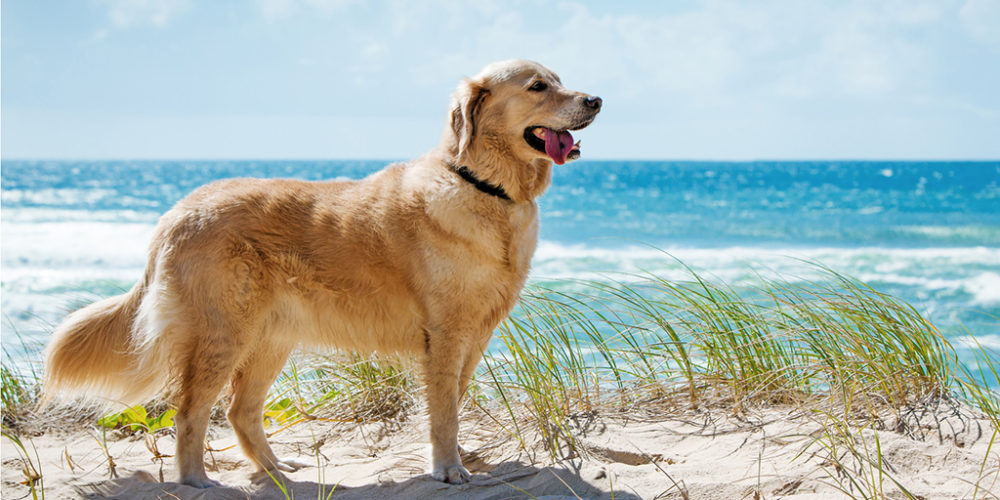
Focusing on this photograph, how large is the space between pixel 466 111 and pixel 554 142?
403mm

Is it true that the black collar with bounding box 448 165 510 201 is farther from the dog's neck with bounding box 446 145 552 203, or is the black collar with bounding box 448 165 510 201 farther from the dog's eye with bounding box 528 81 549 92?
the dog's eye with bounding box 528 81 549 92

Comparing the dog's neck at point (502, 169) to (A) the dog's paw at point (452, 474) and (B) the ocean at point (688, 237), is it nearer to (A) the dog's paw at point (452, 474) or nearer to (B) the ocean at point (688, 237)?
(B) the ocean at point (688, 237)

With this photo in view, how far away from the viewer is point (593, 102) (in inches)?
128

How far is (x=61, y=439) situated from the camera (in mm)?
4441

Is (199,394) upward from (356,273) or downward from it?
downward

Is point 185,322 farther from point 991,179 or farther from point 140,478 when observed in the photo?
point 991,179

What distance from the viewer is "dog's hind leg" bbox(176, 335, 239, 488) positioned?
3299mm

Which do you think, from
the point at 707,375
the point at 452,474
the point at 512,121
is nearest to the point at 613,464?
the point at 452,474

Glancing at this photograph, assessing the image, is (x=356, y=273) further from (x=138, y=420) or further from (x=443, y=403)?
(x=138, y=420)

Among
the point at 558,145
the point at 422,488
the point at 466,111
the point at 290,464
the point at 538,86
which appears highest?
the point at 538,86

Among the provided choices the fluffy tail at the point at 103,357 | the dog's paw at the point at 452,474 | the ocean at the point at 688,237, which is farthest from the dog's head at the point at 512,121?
the fluffy tail at the point at 103,357

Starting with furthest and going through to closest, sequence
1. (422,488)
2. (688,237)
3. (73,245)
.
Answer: (688,237) → (73,245) → (422,488)

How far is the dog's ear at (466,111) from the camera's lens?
332cm

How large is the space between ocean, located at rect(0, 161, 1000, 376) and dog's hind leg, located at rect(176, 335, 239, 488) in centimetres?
192
